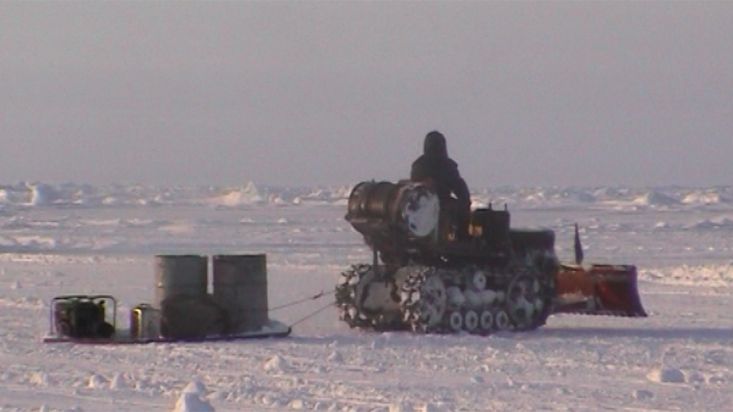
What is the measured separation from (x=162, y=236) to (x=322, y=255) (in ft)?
43.1

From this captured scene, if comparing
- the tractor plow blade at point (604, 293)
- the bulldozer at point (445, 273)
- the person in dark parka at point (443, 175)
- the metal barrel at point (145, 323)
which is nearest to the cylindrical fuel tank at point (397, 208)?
the bulldozer at point (445, 273)

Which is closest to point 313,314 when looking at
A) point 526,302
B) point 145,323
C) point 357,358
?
point 526,302

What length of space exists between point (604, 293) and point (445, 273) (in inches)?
88.7

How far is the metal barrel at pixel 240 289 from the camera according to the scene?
17266 millimetres

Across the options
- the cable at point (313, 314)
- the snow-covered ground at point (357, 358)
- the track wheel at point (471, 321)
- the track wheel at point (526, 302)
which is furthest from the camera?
the cable at point (313, 314)

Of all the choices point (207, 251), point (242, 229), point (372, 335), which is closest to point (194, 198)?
point (242, 229)

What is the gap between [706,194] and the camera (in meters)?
87.6

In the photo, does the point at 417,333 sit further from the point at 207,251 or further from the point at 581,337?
the point at 207,251

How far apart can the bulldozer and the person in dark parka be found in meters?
0.11

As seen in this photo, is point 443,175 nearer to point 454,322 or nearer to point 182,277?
point 454,322

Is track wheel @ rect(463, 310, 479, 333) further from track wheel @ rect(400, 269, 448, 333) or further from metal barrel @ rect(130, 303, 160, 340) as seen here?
metal barrel @ rect(130, 303, 160, 340)

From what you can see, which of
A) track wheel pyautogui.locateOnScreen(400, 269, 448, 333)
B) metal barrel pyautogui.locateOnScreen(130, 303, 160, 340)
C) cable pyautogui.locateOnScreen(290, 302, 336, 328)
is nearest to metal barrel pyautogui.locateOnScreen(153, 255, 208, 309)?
metal barrel pyautogui.locateOnScreen(130, 303, 160, 340)

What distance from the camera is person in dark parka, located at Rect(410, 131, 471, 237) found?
17.9 m

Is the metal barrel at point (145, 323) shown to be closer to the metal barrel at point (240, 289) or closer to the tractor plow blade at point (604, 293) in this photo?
the metal barrel at point (240, 289)
